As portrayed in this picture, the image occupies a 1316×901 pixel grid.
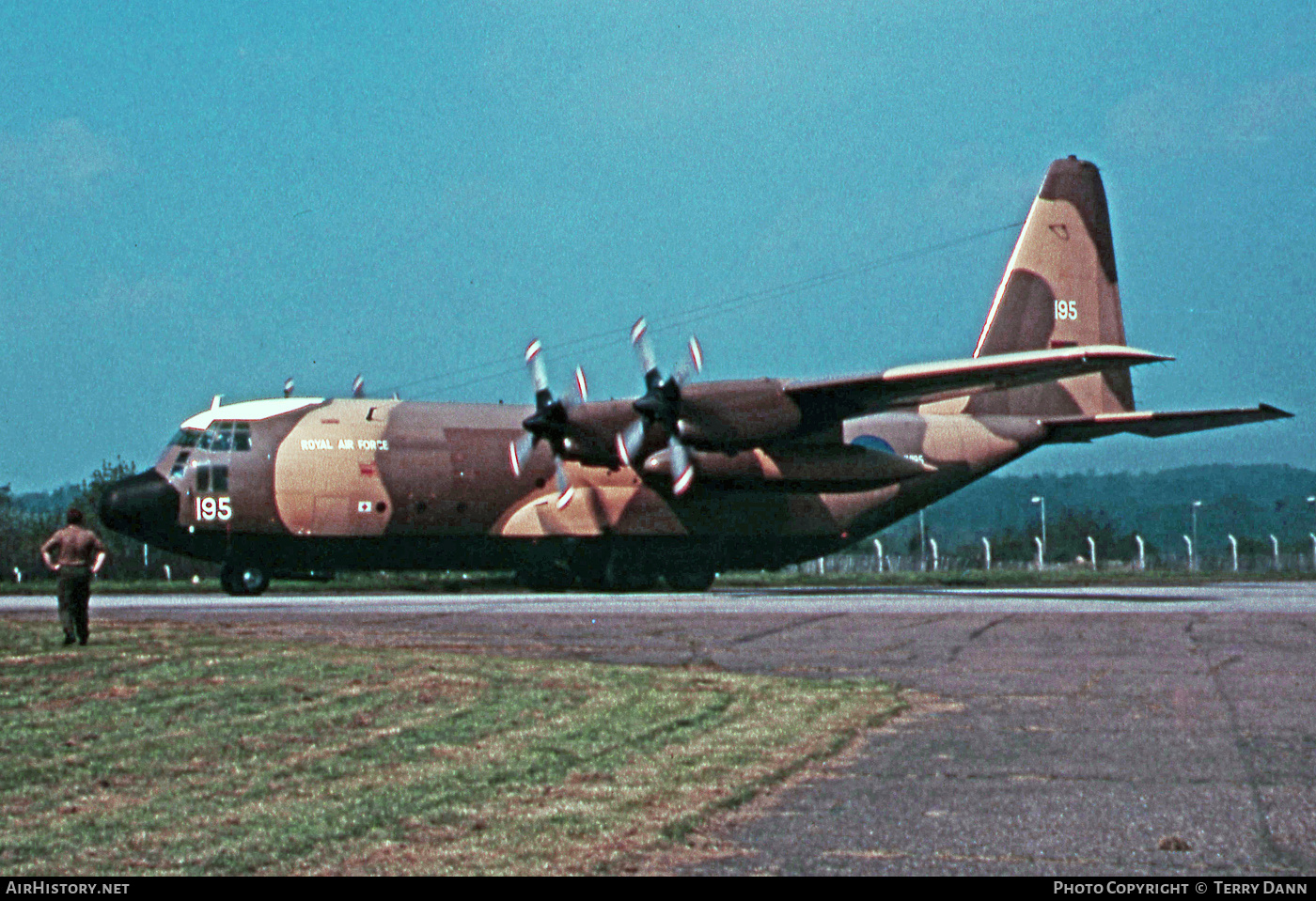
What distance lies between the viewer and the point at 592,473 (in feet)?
109

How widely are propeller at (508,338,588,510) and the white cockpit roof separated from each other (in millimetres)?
4765

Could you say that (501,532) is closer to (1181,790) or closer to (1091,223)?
(1091,223)

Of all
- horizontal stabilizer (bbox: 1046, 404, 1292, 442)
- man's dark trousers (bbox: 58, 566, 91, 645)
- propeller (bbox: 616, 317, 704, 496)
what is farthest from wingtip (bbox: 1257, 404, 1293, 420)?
man's dark trousers (bbox: 58, 566, 91, 645)

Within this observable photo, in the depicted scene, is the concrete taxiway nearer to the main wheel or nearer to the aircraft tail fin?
the main wheel

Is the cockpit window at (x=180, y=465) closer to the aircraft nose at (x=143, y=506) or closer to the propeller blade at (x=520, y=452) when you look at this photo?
the aircraft nose at (x=143, y=506)

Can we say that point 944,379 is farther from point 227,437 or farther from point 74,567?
point 74,567

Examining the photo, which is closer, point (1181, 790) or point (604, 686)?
point (1181, 790)

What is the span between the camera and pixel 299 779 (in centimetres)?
917

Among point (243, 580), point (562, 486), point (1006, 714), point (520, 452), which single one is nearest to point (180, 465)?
point (243, 580)

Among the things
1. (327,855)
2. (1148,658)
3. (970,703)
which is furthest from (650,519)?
(327,855)

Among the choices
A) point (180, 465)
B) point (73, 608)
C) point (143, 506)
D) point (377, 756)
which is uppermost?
point (180, 465)

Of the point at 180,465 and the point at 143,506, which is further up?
the point at 180,465

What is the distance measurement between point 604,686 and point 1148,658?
6.79 m

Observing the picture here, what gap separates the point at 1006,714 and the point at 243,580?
951 inches
